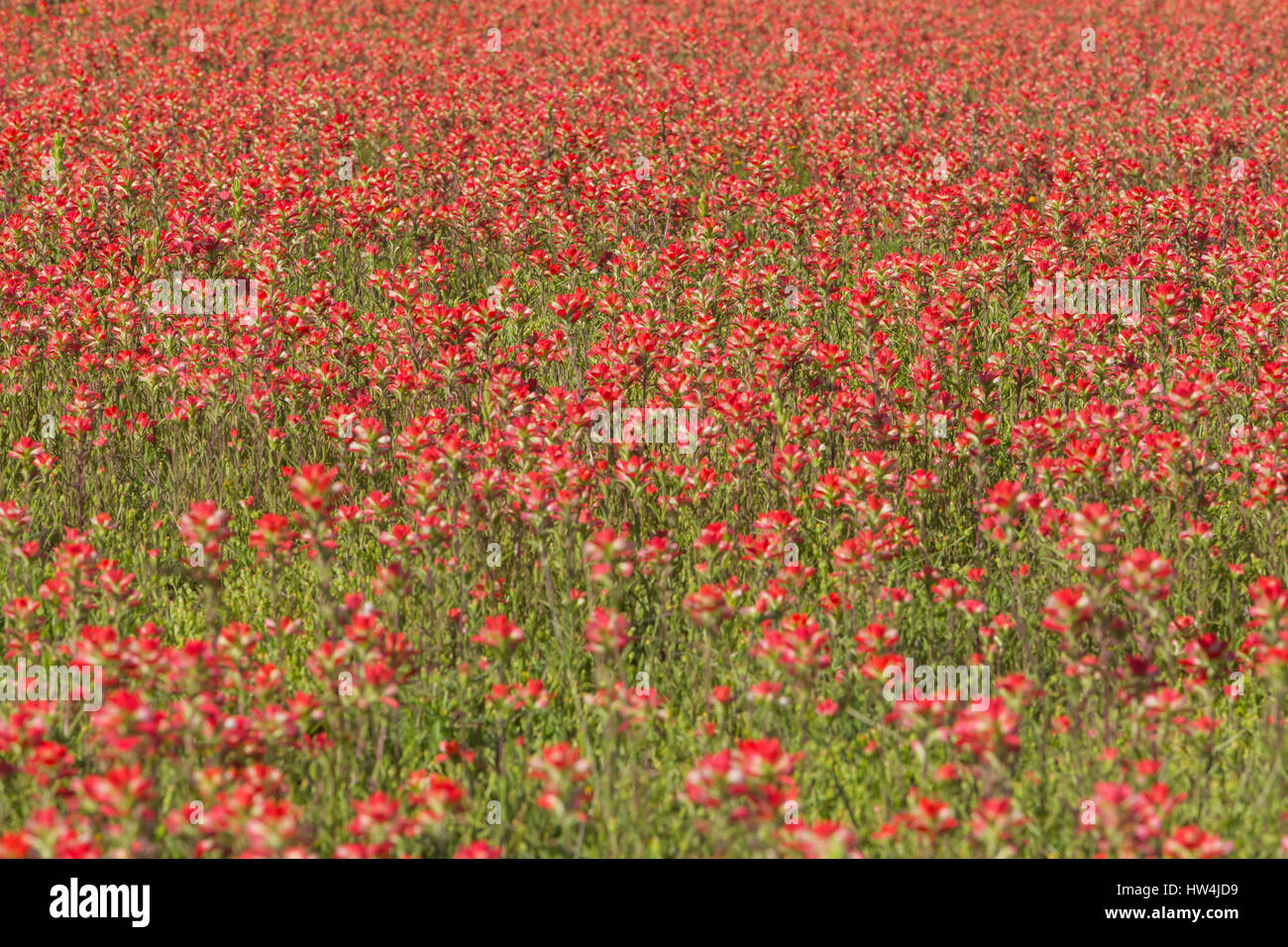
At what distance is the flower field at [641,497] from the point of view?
3.98 m

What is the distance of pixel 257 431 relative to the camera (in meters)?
6.79

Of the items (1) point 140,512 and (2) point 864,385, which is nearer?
(1) point 140,512

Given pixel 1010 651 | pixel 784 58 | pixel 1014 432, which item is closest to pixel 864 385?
pixel 1014 432

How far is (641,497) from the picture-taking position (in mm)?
6047

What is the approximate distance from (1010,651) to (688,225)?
262 inches

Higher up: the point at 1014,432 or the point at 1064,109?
the point at 1064,109

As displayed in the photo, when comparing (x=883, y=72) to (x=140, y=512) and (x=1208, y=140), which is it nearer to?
(x=1208, y=140)

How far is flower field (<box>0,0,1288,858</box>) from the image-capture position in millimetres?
3982

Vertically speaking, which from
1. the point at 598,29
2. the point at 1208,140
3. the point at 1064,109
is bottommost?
the point at 1208,140

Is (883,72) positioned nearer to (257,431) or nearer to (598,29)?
(598,29)
